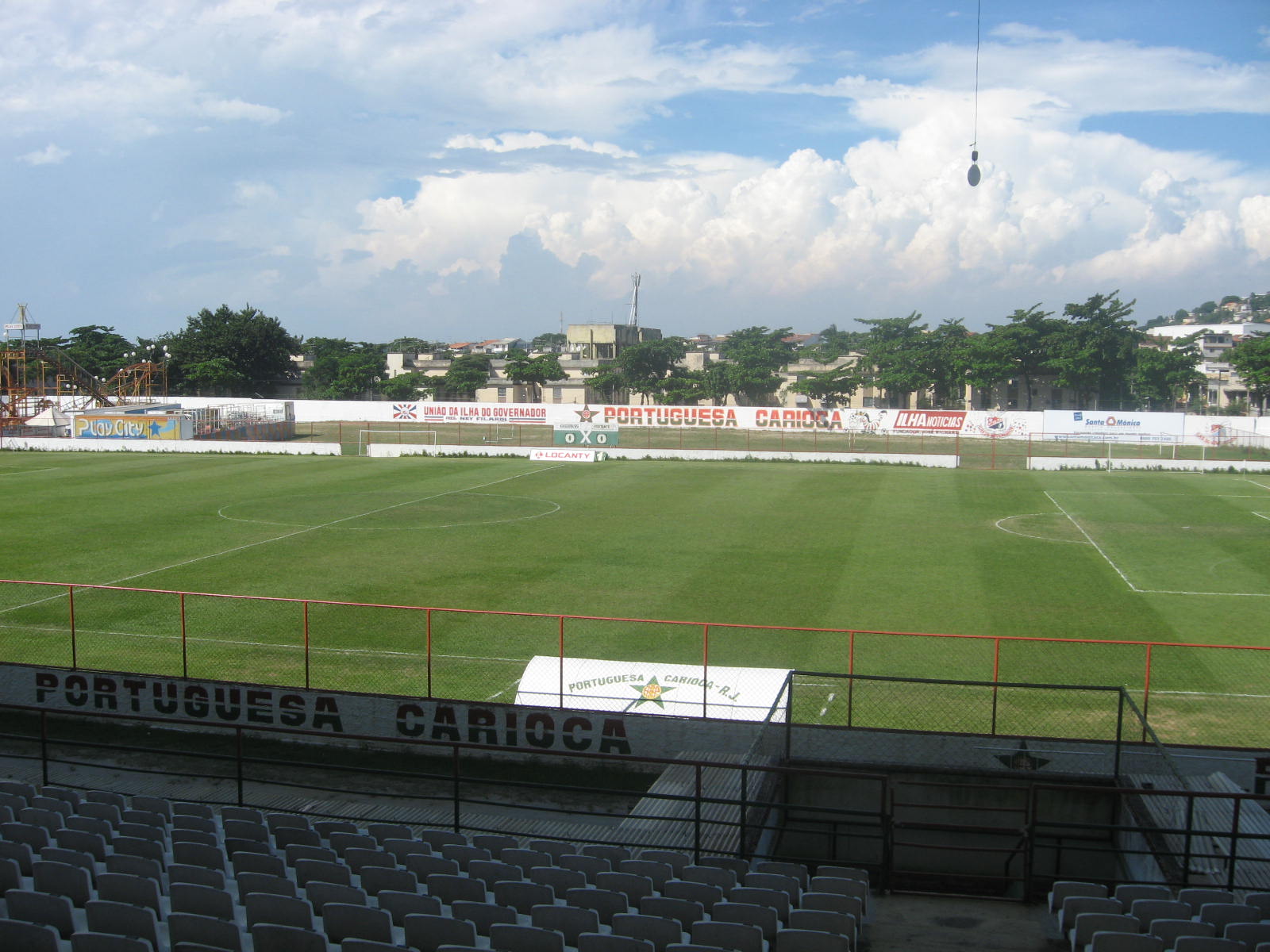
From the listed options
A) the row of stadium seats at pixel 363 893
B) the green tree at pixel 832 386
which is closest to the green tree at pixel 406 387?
the green tree at pixel 832 386

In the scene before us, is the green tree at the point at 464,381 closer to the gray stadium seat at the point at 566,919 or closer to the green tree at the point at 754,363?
the green tree at the point at 754,363

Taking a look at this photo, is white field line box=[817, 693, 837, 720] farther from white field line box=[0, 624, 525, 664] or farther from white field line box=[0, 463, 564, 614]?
white field line box=[0, 463, 564, 614]

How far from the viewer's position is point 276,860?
7.90 metres

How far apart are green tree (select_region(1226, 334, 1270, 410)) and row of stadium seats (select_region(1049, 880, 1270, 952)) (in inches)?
3718

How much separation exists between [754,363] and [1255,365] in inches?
1904

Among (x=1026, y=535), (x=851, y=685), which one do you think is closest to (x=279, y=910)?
(x=851, y=685)

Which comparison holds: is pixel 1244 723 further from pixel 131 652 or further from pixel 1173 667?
pixel 131 652

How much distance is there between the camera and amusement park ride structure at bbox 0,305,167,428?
73.8 meters

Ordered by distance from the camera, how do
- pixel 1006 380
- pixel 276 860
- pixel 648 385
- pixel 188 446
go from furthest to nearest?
1. pixel 648 385
2. pixel 1006 380
3. pixel 188 446
4. pixel 276 860

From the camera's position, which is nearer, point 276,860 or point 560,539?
point 276,860

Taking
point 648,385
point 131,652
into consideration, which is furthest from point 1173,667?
point 648,385

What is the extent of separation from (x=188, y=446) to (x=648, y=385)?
5649 cm

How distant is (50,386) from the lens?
9925 centimetres

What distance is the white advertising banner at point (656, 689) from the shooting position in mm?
15055
